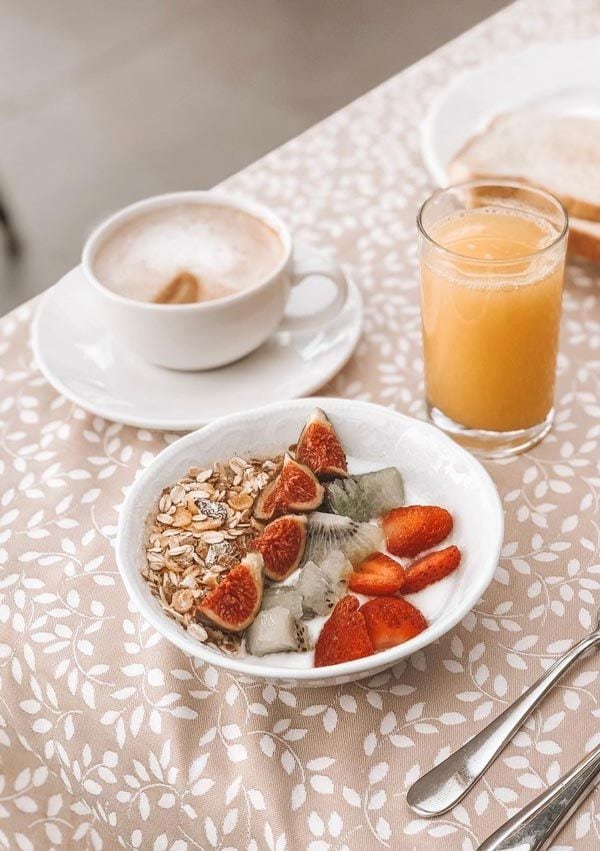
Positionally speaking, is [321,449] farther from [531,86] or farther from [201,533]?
[531,86]

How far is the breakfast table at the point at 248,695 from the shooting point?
0.87 metres

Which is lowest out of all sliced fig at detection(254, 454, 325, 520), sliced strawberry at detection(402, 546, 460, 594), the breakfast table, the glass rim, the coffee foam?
the breakfast table

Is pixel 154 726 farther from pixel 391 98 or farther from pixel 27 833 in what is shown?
pixel 391 98

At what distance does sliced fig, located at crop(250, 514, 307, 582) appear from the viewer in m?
0.97

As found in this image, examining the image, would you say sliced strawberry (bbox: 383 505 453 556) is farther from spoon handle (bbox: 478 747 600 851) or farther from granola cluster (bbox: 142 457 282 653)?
spoon handle (bbox: 478 747 600 851)

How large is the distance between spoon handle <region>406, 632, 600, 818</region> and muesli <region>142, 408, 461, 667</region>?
12 centimetres

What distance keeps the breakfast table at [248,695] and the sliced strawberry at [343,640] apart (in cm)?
8

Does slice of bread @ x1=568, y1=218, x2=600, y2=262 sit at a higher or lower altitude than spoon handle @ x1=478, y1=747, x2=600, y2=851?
higher

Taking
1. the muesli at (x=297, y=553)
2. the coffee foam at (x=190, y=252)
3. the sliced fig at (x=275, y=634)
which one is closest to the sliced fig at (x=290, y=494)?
the muesli at (x=297, y=553)

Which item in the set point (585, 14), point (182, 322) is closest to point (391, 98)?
point (585, 14)

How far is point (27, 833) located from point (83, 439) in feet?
1.63

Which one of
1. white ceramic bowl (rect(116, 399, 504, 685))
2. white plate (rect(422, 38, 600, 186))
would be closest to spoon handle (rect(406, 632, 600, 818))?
white ceramic bowl (rect(116, 399, 504, 685))

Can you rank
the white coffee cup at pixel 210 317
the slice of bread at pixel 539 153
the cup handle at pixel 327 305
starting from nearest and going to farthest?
the white coffee cup at pixel 210 317 < the cup handle at pixel 327 305 < the slice of bread at pixel 539 153

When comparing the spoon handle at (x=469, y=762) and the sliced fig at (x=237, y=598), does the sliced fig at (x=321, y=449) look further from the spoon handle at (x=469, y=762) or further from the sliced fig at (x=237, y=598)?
the spoon handle at (x=469, y=762)
